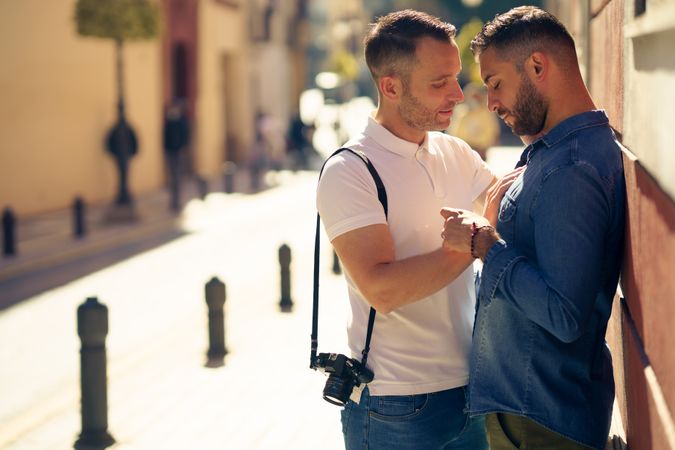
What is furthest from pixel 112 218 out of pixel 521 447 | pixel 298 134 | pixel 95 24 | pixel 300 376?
pixel 521 447

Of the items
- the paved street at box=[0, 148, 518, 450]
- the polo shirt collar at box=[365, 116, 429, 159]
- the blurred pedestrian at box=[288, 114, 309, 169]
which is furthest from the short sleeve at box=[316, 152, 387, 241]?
the blurred pedestrian at box=[288, 114, 309, 169]

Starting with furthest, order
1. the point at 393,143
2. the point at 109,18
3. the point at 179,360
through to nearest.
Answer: the point at 109,18
the point at 179,360
the point at 393,143

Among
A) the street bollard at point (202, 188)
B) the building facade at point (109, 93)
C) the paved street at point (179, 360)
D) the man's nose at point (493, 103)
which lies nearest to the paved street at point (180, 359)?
the paved street at point (179, 360)

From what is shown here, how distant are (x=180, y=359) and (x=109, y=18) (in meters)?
10.6

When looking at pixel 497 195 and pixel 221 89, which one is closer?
pixel 497 195

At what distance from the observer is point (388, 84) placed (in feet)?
10.7

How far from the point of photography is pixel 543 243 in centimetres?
266

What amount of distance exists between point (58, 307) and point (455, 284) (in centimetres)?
800

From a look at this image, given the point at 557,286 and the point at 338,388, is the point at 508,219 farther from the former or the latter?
the point at 338,388

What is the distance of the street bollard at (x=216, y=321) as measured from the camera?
825 cm

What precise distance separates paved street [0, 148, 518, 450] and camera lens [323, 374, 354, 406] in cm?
272

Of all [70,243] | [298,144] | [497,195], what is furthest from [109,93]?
[497,195]

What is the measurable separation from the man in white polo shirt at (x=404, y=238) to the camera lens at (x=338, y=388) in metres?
0.08

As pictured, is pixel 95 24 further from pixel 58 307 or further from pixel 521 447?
pixel 521 447
